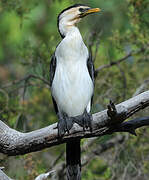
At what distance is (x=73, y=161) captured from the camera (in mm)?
3848

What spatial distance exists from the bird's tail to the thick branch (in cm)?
60

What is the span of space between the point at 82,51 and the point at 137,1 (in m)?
1.28

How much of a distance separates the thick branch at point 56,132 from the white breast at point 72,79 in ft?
2.64

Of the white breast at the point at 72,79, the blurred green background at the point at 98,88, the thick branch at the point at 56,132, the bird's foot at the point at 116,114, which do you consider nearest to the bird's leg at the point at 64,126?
the thick branch at the point at 56,132

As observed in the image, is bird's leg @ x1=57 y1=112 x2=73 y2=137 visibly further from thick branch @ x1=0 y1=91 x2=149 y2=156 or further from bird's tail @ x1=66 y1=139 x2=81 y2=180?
bird's tail @ x1=66 y1=139 x2=81 y2=180

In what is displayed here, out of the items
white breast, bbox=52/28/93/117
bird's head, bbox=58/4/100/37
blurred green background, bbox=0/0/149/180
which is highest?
bird's head, bbox=58/4/100/37

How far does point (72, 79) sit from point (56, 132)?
91 cm

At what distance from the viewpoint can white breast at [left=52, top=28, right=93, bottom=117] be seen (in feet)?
13.3

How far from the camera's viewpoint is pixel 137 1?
16.4ft

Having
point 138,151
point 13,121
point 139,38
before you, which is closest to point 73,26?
point 139,38

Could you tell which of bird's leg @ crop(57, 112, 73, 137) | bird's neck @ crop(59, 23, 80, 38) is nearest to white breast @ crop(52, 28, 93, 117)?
bird's neck @ crop(59, 23, 80, 38)

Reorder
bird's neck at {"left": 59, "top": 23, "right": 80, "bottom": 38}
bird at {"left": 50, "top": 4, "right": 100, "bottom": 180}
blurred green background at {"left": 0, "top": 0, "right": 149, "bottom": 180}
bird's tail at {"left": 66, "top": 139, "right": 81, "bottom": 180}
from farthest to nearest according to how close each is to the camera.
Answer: blurred green background at {"left": 0, "top": 0, "right": 149, "bottom": 180} → bird's neck at {"left": 59, "top": 23, "right": 80, "bottom": 38} → bird at {"left": 50, "top": 4, "right": 100, "bottom": 180} → bird's tail at {"left": 66, "top": 139, "right": 81, "bottom": 180}

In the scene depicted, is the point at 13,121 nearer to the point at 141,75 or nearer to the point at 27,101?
the point at 27,101

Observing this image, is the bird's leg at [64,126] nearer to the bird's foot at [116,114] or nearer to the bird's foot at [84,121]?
the bird's foot at [84,121]
